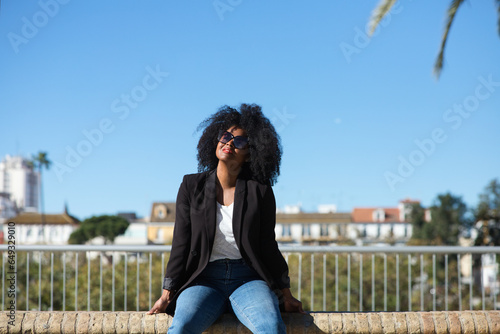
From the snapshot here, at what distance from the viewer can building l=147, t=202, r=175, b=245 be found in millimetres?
91350

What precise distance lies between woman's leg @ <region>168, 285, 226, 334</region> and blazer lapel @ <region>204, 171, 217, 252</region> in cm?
23

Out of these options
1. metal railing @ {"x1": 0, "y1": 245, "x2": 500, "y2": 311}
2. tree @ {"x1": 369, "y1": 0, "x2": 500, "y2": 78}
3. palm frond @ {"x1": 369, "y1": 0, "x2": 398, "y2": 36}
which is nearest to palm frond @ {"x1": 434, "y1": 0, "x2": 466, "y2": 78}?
tree @ {"x1": 369, "y1": 0, "x2": 500, "y2": 78}

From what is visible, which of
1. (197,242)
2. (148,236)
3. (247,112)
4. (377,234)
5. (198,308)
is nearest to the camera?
(198,308)

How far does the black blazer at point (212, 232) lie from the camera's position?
9.67ft

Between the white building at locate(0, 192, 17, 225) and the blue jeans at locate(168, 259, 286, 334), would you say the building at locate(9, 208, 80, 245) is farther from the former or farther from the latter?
the blue jeans at locate(168, 259, 286, 334)

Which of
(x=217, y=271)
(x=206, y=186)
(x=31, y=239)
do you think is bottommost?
(x=31, y=239)

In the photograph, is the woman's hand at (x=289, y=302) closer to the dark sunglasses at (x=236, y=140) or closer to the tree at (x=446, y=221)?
the dark sunglasses at (x=236, y=140)

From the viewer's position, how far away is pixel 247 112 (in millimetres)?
3209

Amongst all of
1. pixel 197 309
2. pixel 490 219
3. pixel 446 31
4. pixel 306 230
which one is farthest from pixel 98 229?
pixel 197 309

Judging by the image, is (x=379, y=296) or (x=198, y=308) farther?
(x=379, y=296)

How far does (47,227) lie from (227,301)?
102 metres

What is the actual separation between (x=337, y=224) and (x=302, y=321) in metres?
93.7

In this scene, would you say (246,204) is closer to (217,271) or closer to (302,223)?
(217,271)

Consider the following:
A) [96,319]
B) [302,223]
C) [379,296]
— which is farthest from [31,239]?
[96,319]
